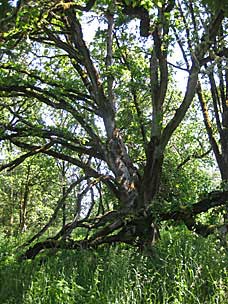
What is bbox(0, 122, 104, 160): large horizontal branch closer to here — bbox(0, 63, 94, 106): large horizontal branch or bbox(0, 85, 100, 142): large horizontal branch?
bbox(0, 85, 100, 142): large horizontal branch

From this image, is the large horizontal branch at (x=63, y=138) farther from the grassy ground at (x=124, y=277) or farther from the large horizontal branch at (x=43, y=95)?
the grassy ground at (x=124, y=277)

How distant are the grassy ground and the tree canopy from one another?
480 mm

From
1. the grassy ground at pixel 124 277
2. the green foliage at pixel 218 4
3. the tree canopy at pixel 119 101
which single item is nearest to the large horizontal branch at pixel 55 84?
the tree canopy at pixel 119 101

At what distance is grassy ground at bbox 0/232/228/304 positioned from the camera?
467 cm

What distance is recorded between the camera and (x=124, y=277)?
5039mm

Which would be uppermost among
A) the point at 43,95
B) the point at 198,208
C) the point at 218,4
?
the point at 43,95

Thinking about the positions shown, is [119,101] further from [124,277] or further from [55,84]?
[124,277]

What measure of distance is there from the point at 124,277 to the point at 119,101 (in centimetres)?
640

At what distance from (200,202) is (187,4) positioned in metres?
3.61

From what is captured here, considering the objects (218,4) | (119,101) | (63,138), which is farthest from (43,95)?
(218,4)

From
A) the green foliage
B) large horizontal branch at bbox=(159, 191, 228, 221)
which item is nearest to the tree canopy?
large horizontal branch at bbox=(159, 191, 228, 221)

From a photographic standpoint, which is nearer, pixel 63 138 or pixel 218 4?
pixel 218 4

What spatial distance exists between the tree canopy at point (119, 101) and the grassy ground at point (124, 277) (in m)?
0.48

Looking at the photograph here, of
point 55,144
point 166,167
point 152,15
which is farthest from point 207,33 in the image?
point 166,167
